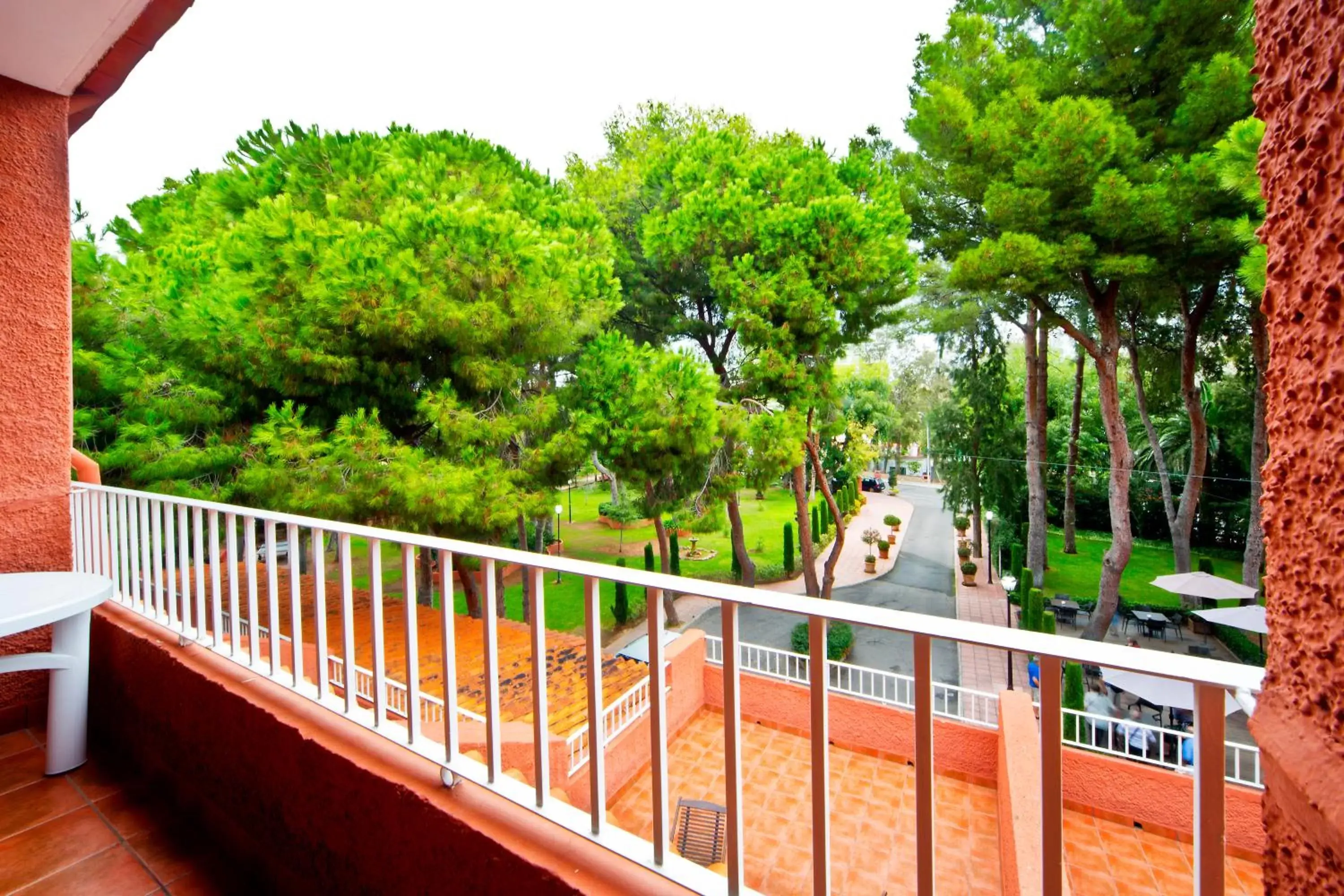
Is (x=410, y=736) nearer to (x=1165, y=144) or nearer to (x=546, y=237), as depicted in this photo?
(x=546, y=237)

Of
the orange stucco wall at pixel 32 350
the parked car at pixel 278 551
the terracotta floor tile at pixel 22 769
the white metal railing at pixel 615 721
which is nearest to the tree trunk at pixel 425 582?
the parked car at pixel 278 551

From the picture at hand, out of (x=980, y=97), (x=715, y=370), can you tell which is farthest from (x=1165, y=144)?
(x=715, y=370)

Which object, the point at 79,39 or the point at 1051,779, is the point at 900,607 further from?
the point at 79,39

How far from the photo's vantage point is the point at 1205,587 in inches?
435

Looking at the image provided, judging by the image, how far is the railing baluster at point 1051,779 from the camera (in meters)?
0.77

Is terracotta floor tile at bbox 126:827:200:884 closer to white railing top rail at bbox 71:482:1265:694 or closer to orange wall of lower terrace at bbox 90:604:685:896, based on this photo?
orange wall of lower terrace at bbox 90:604:685:896

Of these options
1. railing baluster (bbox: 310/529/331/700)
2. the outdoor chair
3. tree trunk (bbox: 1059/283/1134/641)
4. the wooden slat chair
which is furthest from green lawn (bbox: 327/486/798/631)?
the outdoor chair

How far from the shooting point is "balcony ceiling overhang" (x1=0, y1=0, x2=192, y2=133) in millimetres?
1910

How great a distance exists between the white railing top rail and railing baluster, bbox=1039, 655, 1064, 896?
0.12 ft

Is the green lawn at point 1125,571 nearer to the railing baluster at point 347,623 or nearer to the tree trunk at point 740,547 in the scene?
the tree trunk at point 740,547

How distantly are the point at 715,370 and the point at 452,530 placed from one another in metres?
6.48

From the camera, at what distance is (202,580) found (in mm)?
1973

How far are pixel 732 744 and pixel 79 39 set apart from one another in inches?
117

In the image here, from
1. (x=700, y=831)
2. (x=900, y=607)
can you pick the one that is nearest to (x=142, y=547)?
(x=700, y=831)
